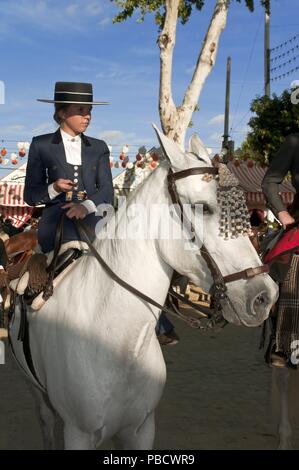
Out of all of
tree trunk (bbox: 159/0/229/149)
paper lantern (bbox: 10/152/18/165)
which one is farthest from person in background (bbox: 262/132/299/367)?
paper lantern (bbox: 10/152/18/165)

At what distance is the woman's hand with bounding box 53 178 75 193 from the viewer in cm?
335

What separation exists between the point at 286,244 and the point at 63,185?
1996mm

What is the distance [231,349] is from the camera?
927 cm

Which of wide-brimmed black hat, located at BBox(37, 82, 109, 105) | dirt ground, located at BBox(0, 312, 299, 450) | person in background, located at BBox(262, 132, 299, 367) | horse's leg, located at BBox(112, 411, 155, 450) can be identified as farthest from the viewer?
dirt ground, located at BBox(0, 312, 299, 450)

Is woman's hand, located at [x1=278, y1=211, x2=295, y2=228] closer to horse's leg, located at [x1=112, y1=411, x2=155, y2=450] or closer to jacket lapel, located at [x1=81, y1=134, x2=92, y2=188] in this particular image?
jacket lapel, located at [x1=81, y1=134, x2=92, y2=188]

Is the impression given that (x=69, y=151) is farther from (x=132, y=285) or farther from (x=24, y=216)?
(x=24, y=216)

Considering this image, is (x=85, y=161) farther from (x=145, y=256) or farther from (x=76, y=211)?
(x=145, y=256)

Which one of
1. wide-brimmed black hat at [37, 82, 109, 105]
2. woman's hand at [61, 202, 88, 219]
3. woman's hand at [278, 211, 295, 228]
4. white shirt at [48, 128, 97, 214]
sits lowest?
woman's hand at [278, 211, 295, 228]


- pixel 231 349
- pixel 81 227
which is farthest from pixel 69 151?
pixel 231 349

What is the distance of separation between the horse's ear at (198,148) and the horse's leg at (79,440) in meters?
1.54

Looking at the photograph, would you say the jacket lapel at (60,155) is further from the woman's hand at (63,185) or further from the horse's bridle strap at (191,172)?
the horse's bridle strap at (191,172)

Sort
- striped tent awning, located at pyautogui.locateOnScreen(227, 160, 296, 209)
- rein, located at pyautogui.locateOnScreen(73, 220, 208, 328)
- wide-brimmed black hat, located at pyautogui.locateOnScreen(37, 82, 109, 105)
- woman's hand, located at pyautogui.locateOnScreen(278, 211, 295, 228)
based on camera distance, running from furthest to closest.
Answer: striped tent awning, located at pyautogui.locateOnScreen(227, 160, 296, 209)
woman's hand, located at pyautogui.locateOnScreen(278, 211, 295, 228)
wide-brimmed black hat, located at pyautogui.locateOnScreen(37, 82, 109, 105)
rein, located at pyautogui.locateOnScreen(73, 220, 208, 328)
